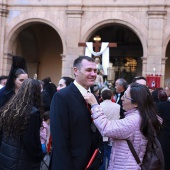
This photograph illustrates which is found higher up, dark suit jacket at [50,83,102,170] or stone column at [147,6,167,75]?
stone column at [147,6,167,75]

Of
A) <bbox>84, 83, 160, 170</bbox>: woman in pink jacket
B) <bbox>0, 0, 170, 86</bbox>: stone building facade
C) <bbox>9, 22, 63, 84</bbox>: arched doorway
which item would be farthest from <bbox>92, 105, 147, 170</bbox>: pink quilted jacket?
<bbox>9, 22, 63, 84</bbox>: arched doorway

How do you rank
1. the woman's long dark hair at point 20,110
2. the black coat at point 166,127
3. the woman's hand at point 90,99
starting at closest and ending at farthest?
the woman's hand at point 90,99
the woman's long dark hair at point 20,110
the black coat at point 166,127

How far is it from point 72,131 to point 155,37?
13216 millimetres

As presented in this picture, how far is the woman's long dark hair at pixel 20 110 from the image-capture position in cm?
372

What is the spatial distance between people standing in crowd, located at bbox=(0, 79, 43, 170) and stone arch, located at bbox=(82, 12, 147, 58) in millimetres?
12501

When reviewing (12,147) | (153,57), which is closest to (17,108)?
(12,147)

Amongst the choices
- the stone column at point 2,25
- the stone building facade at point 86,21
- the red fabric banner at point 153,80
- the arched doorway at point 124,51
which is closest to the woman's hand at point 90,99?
the red fabric banner at point 153,80

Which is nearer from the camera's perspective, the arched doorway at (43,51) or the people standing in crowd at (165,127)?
the people standing in crowd at (165,127)

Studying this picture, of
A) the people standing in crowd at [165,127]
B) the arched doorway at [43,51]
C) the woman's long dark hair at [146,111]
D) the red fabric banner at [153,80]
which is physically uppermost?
the arched doorway at [43,51]

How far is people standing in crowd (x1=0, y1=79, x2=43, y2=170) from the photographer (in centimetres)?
372

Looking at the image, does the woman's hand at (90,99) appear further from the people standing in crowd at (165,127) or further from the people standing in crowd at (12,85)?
the people standing in crowd at (165,127)

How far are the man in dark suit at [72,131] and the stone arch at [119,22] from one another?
1274cm

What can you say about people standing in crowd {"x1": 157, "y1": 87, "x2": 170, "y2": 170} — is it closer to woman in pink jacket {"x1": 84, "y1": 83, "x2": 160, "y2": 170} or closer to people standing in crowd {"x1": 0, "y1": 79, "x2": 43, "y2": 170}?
woman in pink jacket {"x1": 84, "y1": 83, "x2": 160, "y2": 170}

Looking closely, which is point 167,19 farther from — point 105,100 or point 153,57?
point 105,100
